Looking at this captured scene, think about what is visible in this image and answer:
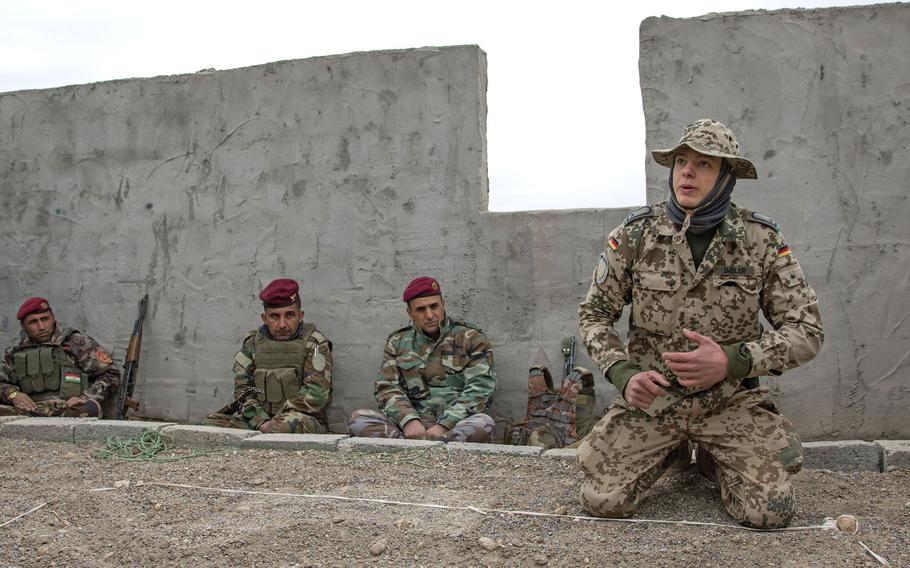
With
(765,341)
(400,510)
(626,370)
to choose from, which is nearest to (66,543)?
(400,510)

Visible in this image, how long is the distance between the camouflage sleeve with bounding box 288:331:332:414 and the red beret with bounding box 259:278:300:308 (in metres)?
0.30

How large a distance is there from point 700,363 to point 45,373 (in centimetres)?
523

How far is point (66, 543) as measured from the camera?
3658 millimetres

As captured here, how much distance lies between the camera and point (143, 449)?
5.36 meters

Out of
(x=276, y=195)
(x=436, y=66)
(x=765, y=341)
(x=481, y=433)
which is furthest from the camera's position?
(x=276, y=195)

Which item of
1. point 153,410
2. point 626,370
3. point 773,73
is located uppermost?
point 773,73

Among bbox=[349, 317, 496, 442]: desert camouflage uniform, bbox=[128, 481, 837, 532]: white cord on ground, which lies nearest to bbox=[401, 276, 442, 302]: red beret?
bbox=[349, 317, 496, 442]: desert camouflage uniform

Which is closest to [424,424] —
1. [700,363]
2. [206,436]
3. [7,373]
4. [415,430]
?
[415,430]

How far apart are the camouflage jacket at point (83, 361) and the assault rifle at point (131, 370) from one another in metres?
0.09

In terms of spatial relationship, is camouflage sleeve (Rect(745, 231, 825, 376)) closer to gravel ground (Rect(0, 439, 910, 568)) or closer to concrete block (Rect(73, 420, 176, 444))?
gravel ground (Rect(0, 439, 910, 568))

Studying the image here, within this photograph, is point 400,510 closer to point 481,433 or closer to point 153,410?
point 481,433

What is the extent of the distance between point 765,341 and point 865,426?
241cm

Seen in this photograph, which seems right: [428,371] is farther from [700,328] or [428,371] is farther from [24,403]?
[24,403]

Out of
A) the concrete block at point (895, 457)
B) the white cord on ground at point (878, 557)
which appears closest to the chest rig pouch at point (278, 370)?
the concrete block at point (895, 457)
